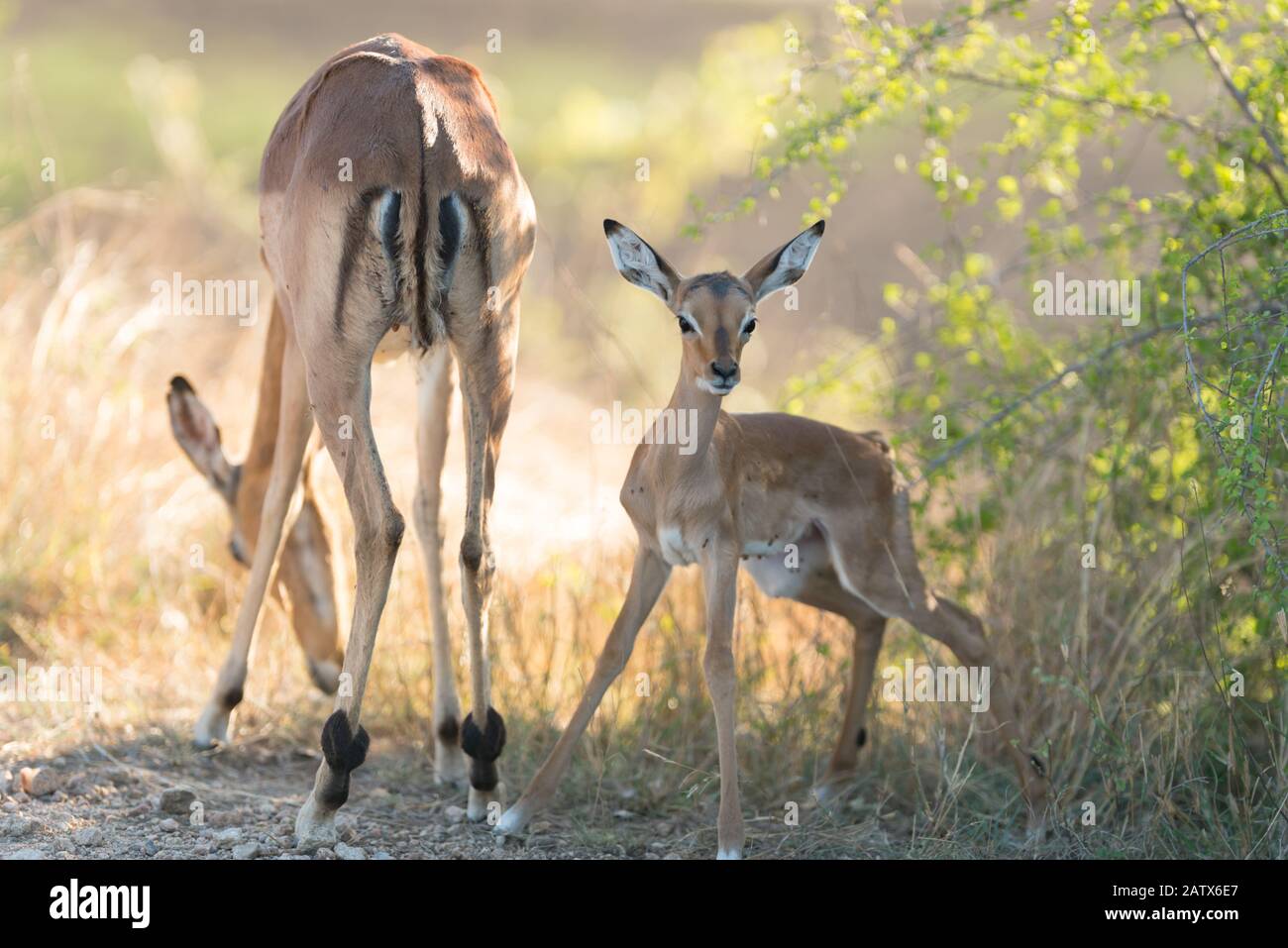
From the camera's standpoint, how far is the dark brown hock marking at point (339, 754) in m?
5.41

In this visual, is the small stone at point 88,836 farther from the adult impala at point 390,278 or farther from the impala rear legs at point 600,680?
the impala rear legs at point 600,680

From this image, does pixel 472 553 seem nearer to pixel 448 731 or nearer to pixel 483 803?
pixel 483 803

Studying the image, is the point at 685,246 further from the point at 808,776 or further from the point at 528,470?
the point at 808,776

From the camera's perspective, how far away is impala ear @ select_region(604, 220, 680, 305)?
561cm

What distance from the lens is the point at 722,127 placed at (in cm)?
1630

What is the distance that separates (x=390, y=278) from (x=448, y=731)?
86.3 inches

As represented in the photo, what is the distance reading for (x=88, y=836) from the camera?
554cm

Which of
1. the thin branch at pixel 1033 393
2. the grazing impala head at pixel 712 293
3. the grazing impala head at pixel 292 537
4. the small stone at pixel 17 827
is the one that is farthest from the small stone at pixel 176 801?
the thin branch at pixel 1033 393

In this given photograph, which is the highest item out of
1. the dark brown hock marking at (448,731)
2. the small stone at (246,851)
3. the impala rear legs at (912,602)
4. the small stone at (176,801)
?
the impala rear legs at (912,602)

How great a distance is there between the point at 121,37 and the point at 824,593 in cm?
2773

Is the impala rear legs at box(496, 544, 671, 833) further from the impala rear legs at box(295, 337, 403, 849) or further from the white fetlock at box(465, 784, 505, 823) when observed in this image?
the impala rear legs at box(295, 337, 403, 849)

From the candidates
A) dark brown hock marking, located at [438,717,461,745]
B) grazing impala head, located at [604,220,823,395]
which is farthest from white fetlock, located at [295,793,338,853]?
grazing impala head, located at [604,220,823,395]

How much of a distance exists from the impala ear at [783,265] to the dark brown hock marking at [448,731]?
7.61 ft

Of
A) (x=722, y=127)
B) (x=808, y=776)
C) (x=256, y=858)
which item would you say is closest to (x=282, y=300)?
(x=256, y=858)
